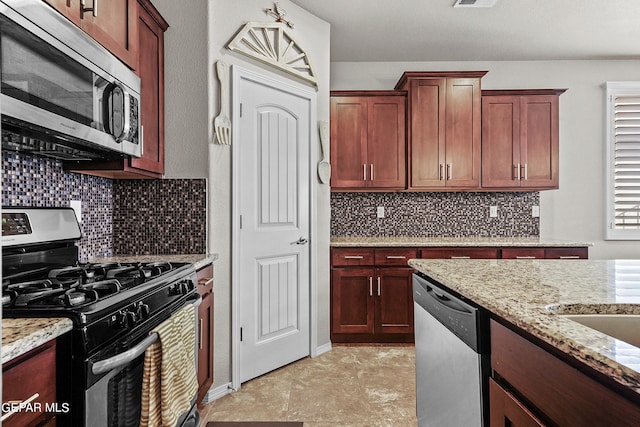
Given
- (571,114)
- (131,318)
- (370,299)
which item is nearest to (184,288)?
(131,318)

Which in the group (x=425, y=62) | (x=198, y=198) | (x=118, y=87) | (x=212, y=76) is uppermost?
(x=425, y=62)

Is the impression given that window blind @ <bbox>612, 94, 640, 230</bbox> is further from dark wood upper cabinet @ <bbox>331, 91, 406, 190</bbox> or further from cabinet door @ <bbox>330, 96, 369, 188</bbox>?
cabinet door @ <bbox>330, 96, 369, 188</bbox>

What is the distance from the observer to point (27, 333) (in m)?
0.96

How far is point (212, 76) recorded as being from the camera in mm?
2566

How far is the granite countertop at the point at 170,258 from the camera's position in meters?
2.28

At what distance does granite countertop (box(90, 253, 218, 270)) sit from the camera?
7.48 ft

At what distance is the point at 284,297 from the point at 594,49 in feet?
12.9

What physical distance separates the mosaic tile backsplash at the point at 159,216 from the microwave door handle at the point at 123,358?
1.16 metres

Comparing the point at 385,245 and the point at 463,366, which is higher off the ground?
the point at 385,245

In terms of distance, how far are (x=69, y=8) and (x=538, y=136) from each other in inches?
151

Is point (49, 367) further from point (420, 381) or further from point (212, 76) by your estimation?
point (212, 76)

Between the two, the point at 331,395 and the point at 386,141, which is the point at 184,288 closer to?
the point at 331,395

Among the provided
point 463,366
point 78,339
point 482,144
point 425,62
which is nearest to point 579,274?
point 463,366

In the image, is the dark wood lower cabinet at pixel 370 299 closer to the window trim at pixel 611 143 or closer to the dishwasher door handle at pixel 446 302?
the dishwasher door handle at pixel 446 302
